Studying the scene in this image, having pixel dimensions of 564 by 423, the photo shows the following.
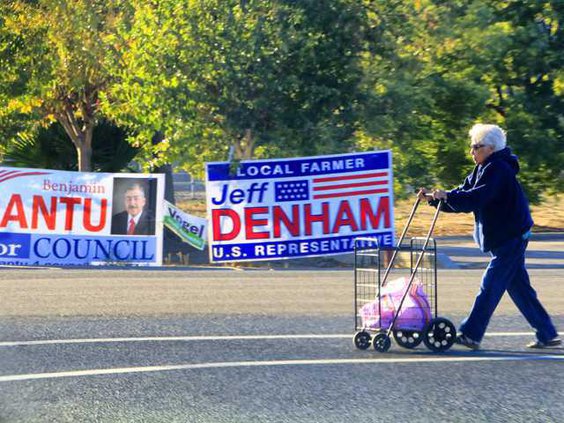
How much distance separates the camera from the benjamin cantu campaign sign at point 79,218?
17719 millimetres

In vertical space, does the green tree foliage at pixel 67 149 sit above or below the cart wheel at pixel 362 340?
above

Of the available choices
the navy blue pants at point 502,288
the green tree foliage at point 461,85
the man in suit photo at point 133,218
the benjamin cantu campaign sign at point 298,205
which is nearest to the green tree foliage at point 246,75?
the green tree foliage at point 461,85

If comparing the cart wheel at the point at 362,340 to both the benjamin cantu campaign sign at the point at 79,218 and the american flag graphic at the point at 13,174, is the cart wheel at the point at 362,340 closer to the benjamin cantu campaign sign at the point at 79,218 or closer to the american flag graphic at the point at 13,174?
the benjamin cantu campaign sign at the point at 79,218

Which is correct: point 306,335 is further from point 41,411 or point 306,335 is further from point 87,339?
point 41,411

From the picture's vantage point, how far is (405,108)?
67.6 feet

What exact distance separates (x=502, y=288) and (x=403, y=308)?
76cm

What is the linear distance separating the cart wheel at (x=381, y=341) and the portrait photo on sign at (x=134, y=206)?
378 inches

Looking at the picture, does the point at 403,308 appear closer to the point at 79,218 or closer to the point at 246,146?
the point at 79,218

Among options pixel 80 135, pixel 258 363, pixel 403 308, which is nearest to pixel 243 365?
pixel 258 363

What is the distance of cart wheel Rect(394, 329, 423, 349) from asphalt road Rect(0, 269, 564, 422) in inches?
3.3

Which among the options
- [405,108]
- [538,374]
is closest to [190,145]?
[405,108]

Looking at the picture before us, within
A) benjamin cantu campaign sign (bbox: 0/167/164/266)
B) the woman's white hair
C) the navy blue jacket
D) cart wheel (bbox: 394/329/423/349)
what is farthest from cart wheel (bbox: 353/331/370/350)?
benjamin cantu campaign sign (bbox: 0/167/164/266)

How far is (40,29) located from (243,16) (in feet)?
18.2

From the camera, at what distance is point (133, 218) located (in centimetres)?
1798
